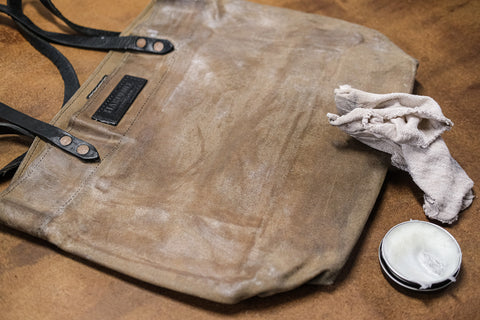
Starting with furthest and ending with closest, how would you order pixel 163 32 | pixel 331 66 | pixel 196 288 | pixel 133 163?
pixel 163 32 < pixel 331 66 < pixel 133 163 < pixel 196 288

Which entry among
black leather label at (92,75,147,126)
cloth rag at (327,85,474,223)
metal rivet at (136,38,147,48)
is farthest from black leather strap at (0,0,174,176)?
cloth rag at (327,85,474,223)

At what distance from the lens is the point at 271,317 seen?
1.07 metres

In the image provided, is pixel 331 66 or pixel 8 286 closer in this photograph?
pixel 8 286

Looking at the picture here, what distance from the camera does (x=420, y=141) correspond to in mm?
1127

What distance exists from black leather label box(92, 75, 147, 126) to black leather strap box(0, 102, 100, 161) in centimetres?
11

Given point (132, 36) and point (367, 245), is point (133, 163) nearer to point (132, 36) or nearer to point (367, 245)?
point (132, 36)

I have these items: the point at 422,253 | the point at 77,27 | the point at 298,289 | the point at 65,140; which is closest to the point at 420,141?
the point at 422,253

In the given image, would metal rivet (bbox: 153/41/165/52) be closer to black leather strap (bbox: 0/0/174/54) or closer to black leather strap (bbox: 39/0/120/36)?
black leather strap (bbox: 0/0/174/54)

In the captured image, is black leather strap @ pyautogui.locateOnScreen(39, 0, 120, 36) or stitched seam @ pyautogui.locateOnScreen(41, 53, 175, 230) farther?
black leather strap @ pyautogui.locateOnScreen(39, 0, 120, 36)

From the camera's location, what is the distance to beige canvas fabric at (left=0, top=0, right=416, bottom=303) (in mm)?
1060

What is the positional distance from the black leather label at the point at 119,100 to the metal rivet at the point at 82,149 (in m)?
0.11

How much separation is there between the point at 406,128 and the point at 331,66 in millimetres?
402

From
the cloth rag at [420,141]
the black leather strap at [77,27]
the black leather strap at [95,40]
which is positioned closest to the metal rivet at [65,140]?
the black leather strap at [95,40]

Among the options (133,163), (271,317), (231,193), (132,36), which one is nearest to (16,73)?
(132,36)
